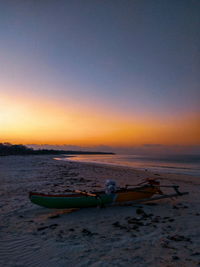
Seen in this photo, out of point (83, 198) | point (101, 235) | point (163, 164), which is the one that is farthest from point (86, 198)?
point (163, 164)

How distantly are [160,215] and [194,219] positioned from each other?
1210 mm

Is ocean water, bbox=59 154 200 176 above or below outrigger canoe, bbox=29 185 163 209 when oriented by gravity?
below

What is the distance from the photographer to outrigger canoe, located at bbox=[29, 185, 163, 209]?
7406 millimetres

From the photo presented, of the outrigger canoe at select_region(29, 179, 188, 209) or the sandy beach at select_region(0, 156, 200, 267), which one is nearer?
the sandy beach at select_region(0, 156, 200, 267)

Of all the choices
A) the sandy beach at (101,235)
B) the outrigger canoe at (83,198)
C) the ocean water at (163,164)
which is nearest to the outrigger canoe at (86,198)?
the outrigger canoe at (83,198)

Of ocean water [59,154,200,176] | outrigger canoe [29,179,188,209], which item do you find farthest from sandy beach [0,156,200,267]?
ocean water [59,154,200,176]

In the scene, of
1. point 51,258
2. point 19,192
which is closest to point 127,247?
point 51,258

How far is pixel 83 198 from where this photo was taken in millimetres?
7734

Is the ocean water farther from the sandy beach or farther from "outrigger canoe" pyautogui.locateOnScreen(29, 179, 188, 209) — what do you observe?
the sandy beach

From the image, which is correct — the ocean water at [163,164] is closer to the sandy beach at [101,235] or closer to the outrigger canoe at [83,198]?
the outrigger canoe at [83,198]

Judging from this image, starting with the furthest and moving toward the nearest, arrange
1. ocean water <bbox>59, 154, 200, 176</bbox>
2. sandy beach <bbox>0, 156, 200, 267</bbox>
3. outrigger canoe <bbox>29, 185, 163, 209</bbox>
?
ocean water <bbox>59, 154, 200, 176</bbox>, outrigger canoe <bbox>29, 185, 163, 209</bbox>, sandy beach <bbox>0, 156, 200, 267</bbox>

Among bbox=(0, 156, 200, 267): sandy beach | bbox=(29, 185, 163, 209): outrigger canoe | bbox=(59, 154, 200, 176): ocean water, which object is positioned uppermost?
bbox=(29, 185, 163, 209): outrigger canoe

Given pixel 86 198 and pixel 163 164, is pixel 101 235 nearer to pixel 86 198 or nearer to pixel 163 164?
pixel 86 198

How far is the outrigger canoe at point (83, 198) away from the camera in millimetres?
7406
